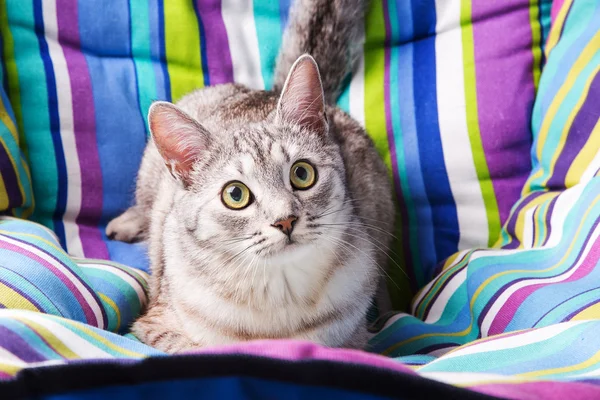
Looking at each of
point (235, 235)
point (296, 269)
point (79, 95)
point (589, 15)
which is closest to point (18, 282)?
point (235, 235)

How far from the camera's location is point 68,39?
204cm

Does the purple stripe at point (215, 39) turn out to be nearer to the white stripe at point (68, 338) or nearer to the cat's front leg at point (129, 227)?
the cat's front leg at point (129, 227)

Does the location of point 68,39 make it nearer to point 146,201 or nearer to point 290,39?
point 146,201

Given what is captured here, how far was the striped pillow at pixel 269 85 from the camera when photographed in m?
1.93

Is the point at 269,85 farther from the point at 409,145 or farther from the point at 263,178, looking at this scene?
the point at 263,178

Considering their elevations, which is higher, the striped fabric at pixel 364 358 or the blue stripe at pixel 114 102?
the blue stripe at pixel 114 102

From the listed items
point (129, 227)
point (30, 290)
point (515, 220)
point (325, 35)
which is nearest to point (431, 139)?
point (515, 220)

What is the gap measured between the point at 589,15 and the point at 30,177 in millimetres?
1838

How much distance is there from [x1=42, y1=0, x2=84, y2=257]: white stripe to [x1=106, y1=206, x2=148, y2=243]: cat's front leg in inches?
4.7

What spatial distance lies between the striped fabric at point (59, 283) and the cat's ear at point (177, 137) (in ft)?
1.27

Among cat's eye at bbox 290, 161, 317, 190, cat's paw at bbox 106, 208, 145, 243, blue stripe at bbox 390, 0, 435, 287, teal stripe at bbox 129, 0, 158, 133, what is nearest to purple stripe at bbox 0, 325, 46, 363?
cat's eye at bbox 290, 161, 317, 190

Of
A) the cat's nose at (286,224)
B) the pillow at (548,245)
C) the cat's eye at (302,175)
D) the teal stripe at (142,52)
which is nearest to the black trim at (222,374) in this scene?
the cat's nose at (286,224)

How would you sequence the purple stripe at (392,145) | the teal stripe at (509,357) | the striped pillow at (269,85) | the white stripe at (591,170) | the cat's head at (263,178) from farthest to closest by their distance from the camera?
the purple stripe at (392,145) < the striped pillow at (269,85) < the white stripe at (591,170) < the cat's head at (263,178) < the teal stripe at (509,357)

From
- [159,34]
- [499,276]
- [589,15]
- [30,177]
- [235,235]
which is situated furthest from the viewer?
[159,34]
